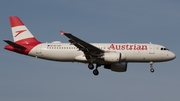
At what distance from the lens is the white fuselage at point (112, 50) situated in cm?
5656

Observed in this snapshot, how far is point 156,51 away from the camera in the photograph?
187 feet

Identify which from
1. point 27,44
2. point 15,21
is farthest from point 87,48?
point 15,21

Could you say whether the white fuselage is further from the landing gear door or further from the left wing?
the left wing

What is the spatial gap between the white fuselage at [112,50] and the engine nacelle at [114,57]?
0.75m

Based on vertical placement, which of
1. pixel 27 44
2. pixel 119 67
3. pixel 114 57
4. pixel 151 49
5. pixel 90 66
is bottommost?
pixel 90 66

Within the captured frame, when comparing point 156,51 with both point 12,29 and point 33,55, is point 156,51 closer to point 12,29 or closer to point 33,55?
point 33,55

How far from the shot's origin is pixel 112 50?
2255 inches

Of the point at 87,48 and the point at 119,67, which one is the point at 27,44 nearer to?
the point at 87,48

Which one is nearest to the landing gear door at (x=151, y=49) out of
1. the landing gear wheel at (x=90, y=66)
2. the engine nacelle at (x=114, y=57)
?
the engine nacelle at (x=114, y=57)

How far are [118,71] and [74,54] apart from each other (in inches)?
279

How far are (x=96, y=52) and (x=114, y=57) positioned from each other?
2.52 meters

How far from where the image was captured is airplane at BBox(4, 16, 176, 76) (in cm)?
5591

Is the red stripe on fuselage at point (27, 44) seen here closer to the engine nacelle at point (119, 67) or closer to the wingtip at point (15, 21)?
the wingtip at point (15, 21)

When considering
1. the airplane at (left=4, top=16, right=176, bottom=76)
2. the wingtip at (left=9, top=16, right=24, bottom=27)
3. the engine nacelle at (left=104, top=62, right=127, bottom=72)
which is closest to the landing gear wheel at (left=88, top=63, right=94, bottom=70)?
the airplane at (left=4, top=16, right=176, bottom=76)
